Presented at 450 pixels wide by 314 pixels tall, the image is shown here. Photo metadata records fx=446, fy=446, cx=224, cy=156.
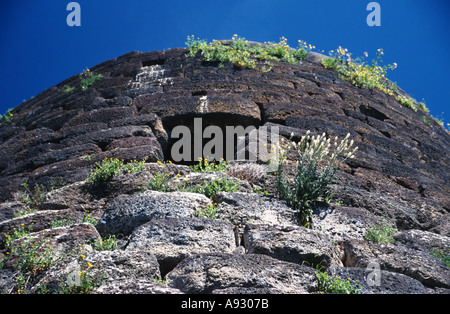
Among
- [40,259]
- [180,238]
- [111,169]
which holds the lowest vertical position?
[40,259]

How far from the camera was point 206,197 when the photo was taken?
332 centimetres

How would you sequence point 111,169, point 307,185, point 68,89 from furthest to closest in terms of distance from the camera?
point 68,89, point 111,169, point 307,185

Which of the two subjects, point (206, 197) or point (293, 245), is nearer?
point (293, 245)

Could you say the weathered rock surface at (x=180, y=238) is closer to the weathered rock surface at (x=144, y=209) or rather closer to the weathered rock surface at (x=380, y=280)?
the weathered rock surface at (x=144, y=209)

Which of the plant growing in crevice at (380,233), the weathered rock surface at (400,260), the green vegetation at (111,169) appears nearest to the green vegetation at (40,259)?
the green vegetation at (111,169)

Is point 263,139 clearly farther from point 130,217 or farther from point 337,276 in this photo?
point 337,276

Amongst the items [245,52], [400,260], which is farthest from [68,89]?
[400,260]

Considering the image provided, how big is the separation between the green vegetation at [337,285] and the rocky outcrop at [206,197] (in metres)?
0.04

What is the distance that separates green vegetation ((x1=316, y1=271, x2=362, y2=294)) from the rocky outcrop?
4 cm

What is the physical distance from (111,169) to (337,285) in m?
2.10

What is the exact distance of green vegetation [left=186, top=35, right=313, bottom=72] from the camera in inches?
238

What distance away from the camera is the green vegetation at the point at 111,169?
12.1 ft

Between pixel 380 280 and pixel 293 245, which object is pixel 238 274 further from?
pixel 380 280
